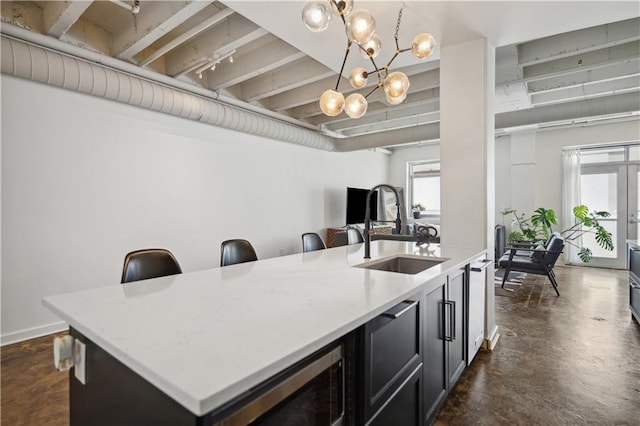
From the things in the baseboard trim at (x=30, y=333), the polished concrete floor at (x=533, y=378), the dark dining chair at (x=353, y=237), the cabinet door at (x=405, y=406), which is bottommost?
the polished concrete floor at (x=533, y=378)

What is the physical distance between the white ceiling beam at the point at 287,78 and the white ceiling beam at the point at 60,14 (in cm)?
206

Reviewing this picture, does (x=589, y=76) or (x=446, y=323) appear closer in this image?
(x=446, y=323)

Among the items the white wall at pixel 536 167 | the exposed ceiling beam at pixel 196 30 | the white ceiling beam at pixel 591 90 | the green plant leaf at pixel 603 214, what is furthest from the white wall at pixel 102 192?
the green plant leaf at pixel 603 214

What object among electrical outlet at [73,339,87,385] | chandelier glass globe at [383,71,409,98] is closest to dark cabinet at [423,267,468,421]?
chandelier glass globe at [383,71,409,98]

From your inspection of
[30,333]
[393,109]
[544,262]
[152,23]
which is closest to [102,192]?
[30,333]

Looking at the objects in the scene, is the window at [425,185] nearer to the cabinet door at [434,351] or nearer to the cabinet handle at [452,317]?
the cabinet handle at [452,317]

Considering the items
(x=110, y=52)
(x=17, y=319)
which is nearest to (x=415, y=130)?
(x=110, y=52)

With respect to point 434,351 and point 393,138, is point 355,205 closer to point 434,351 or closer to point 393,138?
point 393,138

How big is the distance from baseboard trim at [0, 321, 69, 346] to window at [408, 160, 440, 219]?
761 cm

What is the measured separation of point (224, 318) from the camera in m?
1.05

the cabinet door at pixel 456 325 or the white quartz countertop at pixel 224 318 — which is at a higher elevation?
the white quartz countertop at pixel 224 318

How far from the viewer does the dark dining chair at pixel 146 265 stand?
182cm

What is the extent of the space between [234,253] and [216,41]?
85.1 inches

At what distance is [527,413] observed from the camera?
1959 mm
